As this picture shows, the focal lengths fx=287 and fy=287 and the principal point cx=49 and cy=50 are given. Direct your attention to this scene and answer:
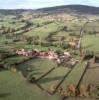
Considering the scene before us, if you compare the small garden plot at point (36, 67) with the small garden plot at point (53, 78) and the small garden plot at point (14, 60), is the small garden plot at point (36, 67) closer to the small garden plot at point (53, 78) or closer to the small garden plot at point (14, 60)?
the small garden plot at point (53, 78)

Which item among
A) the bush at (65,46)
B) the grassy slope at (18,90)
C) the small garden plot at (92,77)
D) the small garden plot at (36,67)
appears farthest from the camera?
the bush at (65,46)

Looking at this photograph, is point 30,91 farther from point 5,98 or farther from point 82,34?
point 82,34

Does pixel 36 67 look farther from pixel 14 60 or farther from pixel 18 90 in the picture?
pixel 18 90

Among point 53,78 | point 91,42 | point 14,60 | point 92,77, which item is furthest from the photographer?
point 91,42

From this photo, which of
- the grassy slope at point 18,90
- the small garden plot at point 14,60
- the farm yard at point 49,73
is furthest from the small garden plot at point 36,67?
the grassy slope at point 18,90

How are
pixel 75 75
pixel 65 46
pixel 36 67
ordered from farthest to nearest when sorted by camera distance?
pixel 65 46
pixel 36 67
pixel 75 75

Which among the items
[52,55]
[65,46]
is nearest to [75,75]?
[52,55]

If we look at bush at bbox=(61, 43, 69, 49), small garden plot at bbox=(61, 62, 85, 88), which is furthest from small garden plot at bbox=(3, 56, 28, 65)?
bush at bbox=(61, 43, 69, 49)

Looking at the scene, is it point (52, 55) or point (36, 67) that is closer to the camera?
point (36, 67)
